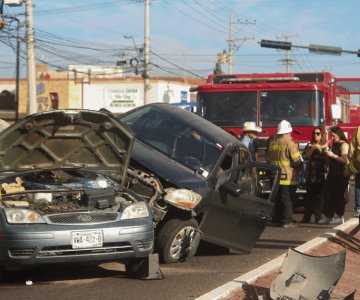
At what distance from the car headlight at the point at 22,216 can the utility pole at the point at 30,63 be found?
21.9 metres

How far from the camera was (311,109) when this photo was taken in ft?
49.3

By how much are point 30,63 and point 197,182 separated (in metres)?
21.4

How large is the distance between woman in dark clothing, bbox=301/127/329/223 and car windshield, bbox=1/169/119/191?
5212 mm

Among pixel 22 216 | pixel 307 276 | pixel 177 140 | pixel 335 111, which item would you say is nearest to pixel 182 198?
pixel 177 140

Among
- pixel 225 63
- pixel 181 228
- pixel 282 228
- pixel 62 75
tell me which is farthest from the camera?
pixel 62 75

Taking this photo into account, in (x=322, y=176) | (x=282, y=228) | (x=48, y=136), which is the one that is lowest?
(x=282, y=228)

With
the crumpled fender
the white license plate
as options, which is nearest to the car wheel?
the white license plate

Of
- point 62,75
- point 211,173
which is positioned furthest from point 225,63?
point 211,173

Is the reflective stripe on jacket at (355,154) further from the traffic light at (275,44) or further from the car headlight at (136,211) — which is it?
the traffic light at (275,44)

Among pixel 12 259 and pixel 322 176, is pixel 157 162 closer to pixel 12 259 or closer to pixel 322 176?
pixel 12 259

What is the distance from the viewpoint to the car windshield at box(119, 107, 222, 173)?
9.16m

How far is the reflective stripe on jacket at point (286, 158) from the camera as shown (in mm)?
12141

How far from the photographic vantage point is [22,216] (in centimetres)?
→ 704

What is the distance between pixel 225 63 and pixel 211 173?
58.8 metres
